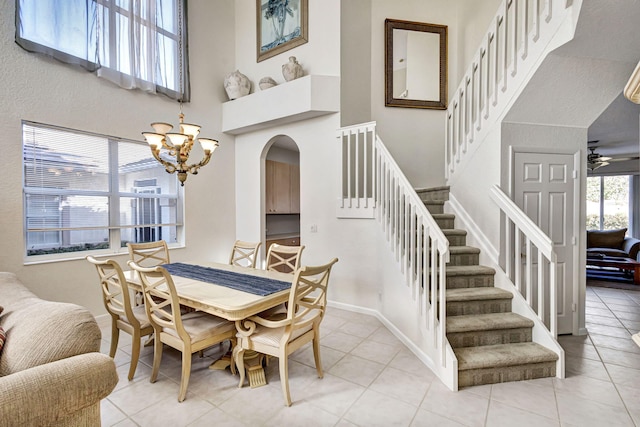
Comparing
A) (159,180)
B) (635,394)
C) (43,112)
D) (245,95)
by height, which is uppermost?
(245,95)

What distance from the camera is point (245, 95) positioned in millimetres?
4734

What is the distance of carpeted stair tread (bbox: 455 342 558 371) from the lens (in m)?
2.30

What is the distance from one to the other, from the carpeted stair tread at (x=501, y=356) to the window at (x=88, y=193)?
3948mm

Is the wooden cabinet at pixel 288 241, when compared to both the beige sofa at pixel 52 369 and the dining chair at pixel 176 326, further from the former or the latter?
the beige sofa at pixel 52 369

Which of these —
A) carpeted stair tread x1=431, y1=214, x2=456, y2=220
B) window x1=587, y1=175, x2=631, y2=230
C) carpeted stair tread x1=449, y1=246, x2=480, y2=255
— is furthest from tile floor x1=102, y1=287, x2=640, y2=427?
window x1=587, y1=175, x2=631, y2=230

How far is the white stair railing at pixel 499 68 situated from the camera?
255 centimetres

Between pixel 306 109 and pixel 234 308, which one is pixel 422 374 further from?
pixel 306 109

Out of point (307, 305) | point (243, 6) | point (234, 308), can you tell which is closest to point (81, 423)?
point (234, 308)

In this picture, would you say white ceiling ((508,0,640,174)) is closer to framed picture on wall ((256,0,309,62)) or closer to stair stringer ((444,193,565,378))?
stair stringer ((444,193,565,378))

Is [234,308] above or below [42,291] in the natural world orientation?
Result: above

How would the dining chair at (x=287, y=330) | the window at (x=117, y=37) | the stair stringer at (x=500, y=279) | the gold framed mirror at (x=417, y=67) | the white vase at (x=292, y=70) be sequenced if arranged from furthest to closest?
the gold framed mirror at (x=417, y=67), the white vase at (x=292, y=70), the window at (x=117, y=37), the stair stringer at (x=500, y=279), the dining chair at (x=287, y=330)

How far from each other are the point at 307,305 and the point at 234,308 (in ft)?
1.73

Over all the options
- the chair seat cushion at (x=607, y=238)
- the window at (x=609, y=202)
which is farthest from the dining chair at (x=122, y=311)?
the window at (x=609, y=202)

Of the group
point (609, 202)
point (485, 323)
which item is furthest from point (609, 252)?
point (485, 323)
